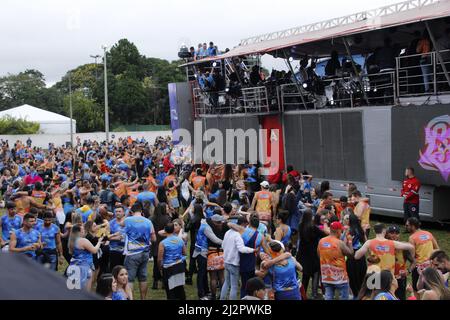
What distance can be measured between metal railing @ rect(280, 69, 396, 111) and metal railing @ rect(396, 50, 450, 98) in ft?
1.00

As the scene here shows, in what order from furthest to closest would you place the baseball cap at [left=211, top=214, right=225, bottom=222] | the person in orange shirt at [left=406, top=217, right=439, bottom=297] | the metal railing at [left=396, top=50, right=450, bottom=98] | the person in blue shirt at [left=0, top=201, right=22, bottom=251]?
the metal railing at [left=396, top=50, right=450, bottom=98] → the person in blue shirt at [left=0, top=201, right=22, bottom=251] → the baseball cap at [left=211, top=214, right=225, bottom=222] → the person in orange shirt at [left=406, top=217, right=439, bottom=297]

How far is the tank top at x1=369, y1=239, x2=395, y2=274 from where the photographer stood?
7.70 m

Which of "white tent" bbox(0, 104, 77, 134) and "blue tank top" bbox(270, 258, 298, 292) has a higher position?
"white tent" bbox(0, 104, 77, 134)

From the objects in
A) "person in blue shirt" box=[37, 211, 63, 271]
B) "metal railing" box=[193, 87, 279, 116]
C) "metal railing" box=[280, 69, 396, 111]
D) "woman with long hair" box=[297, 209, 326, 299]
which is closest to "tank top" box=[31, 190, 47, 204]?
"person in blue shirt" box=[37, 211, 63, 271]

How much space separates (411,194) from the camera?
14.5 meters

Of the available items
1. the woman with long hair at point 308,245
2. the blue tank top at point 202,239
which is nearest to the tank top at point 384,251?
the woman with long hair at point 308,245

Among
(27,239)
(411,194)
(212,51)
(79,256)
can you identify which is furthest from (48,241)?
(212,51)

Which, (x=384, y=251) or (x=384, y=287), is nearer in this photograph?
(x=384, y=287)

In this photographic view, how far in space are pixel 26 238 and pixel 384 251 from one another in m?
5.42

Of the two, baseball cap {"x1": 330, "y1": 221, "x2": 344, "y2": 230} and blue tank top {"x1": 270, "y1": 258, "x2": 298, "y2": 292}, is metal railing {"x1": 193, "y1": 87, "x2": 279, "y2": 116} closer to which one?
baseball cap {"x1": 330, "y1": 221, "x2": 344, "y2": 230}

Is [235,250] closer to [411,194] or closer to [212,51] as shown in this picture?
[411,194]

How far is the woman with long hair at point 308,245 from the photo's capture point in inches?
352

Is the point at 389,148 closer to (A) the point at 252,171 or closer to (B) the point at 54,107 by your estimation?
(A) the point at 252,171

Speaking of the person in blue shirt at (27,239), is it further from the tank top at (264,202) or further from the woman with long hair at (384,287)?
the woman with long hair at (384,287)
